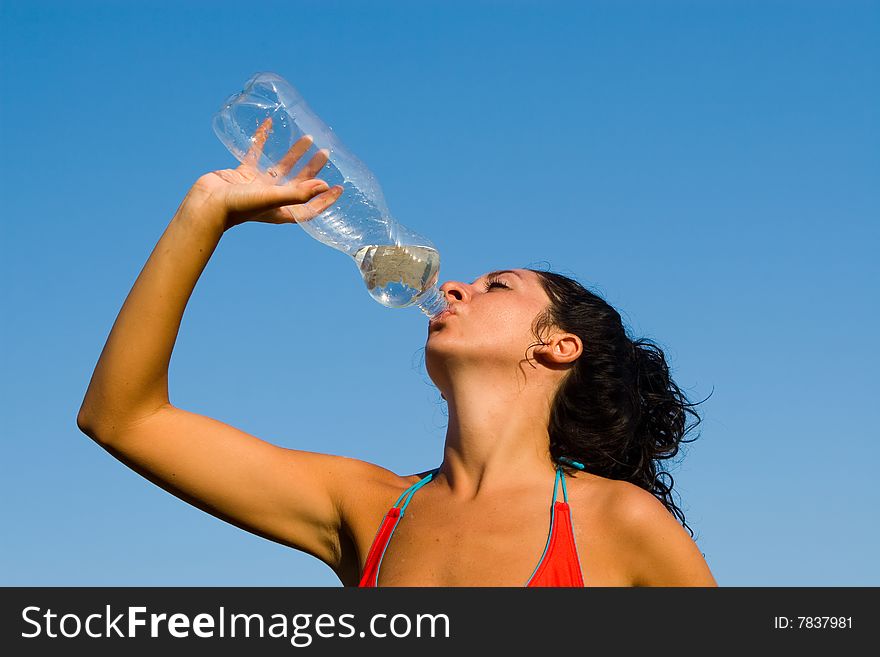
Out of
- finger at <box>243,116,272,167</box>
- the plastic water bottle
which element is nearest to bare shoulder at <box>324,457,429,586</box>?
the plastic water bottle

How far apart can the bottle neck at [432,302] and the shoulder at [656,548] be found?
145 cm

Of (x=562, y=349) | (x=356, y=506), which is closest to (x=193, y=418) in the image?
(x=356, y=506)

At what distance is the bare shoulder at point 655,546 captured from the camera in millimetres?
3914

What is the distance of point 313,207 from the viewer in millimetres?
5094

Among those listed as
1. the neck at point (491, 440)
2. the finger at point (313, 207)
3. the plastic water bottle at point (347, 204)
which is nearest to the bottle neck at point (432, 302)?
the plastic water bottle at point (347, 204)

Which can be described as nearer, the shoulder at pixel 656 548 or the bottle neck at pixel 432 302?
the shoulder at pixel 656 548

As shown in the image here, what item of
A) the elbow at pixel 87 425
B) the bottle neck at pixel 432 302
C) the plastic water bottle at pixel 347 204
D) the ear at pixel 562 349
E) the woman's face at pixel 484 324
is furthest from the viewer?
the plastic water bottle at pixel 347 204

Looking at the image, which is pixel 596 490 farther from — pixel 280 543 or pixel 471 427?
pixel 280 543

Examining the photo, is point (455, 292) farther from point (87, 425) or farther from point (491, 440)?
point (87, 425)

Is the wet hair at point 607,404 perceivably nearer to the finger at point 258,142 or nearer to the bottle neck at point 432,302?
the bottle neck at point 432,302

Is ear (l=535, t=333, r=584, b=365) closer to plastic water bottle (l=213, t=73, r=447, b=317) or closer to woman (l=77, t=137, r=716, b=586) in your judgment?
woman (l=77, t=137, r=716, b=586)
